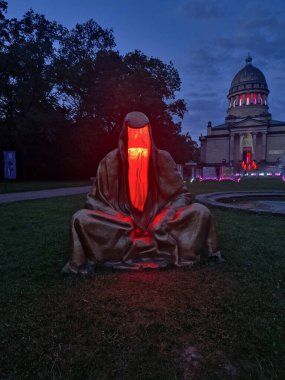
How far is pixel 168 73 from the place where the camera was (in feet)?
100

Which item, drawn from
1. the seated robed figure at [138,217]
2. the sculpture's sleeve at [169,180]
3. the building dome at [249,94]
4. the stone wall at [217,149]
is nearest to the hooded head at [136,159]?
the seated robed figure at [138,217]

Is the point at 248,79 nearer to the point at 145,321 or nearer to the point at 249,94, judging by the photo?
the point at 249,94

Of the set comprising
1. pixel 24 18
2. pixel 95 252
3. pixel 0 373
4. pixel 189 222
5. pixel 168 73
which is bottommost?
pixel 0 373

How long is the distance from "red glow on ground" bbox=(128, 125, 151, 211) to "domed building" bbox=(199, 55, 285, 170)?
53604 millimetres

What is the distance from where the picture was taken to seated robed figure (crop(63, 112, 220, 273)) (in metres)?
3.90

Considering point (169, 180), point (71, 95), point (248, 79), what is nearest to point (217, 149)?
point (248, 79)

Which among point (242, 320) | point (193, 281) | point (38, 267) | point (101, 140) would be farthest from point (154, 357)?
point (101, 140)

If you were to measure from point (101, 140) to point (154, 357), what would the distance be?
27.7 metres

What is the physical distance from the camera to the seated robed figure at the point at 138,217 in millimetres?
3896

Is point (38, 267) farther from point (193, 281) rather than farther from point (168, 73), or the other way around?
point (168, 73)

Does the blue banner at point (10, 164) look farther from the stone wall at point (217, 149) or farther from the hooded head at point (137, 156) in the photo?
the stone wall at point (217, 149)

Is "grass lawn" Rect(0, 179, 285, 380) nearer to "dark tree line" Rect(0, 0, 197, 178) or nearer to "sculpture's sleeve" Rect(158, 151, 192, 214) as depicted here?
"sculpture's sleeve" Rect(158, 151, 192, 214)

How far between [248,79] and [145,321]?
249 feet

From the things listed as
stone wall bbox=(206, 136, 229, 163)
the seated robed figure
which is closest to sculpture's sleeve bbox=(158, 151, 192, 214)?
the seated robed figure
